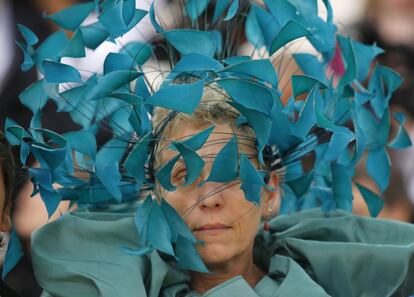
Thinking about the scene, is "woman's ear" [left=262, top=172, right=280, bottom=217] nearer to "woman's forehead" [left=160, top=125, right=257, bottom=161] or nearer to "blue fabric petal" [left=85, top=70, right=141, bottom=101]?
"woman's forehead" [left=160, top=125, right=257, bottom=161]

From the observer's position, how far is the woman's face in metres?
1.64

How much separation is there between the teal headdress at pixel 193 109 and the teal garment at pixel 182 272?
0.06 metres

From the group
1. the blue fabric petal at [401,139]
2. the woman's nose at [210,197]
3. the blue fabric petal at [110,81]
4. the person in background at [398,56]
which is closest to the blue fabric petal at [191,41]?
the blue fabric petal at [110,81]

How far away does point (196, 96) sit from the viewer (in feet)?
4.88

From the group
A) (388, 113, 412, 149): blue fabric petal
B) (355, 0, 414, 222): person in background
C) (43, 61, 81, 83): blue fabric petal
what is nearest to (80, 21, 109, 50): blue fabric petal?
(43, 61, 81, 83): blue fabric petal

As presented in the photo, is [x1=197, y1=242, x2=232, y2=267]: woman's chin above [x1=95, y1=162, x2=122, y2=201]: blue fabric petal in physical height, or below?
below

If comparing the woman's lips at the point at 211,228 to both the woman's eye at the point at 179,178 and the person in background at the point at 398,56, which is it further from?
the person in background at the point at 398,56

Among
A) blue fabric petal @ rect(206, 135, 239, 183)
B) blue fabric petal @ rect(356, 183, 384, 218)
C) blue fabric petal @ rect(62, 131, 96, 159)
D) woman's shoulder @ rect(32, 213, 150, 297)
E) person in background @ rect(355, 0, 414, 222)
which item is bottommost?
person in background @ rect(355, 0, 414, 222)

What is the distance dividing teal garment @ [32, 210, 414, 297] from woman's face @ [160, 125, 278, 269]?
0.06 metres

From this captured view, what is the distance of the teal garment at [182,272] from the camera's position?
5.45 ft

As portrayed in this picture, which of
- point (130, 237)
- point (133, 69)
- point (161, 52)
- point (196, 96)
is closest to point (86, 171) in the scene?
point (130, 237)

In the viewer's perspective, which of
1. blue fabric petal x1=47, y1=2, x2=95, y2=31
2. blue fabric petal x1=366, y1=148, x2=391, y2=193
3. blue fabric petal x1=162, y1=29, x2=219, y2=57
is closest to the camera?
blue fabric petal x1=162, y1=29, x2=219, y2=57

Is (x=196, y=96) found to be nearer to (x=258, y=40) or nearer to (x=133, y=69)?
(x=133, y=69)

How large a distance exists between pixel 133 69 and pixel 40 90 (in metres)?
0.23
